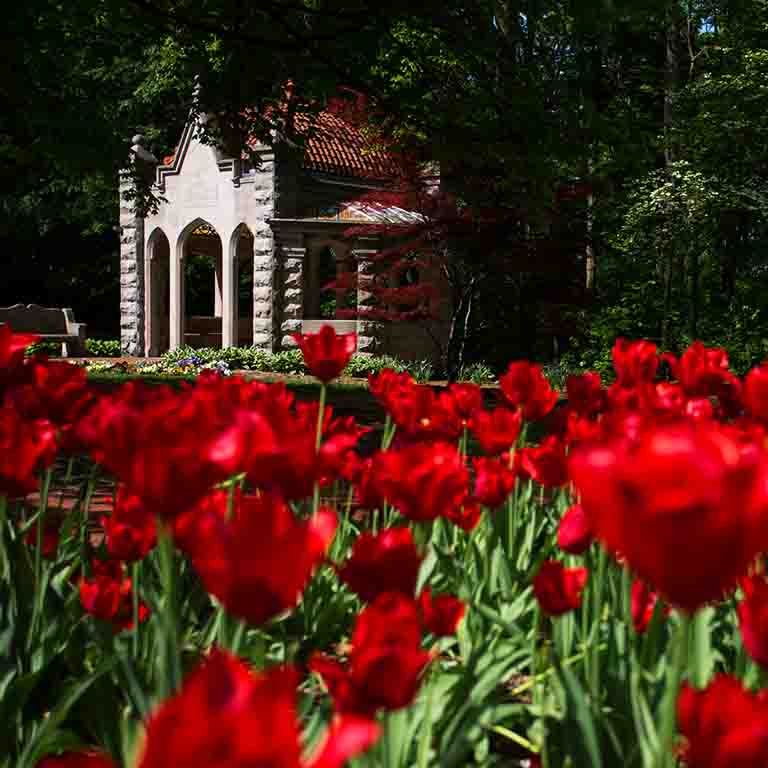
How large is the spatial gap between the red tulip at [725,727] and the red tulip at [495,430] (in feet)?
4.47

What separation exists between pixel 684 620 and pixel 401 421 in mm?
1564

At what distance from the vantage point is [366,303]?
55.9ft

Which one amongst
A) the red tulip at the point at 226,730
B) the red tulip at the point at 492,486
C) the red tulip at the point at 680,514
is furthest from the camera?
the red tulip at the point at 492,486

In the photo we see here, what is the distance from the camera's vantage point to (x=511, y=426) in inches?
92.4

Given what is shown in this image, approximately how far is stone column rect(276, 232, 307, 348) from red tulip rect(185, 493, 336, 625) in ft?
54.4

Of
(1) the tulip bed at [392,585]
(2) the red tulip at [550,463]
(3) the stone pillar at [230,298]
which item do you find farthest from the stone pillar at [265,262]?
(2) the red tulip at [550,463]

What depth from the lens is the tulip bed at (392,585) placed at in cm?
82

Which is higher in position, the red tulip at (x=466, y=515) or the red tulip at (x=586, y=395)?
the red tulip at (x=586, y=395)

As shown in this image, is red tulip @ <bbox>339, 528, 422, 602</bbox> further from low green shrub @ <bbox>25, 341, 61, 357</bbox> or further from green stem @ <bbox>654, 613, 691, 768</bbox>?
low green shrub @ <bbox>25, 341, 61, 357</bbox>

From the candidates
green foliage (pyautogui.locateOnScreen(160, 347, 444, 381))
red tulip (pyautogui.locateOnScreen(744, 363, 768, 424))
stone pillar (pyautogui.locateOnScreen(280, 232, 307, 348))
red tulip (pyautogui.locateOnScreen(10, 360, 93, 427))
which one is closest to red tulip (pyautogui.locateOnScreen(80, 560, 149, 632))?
red tulip (pyautogui.locateOnScreen(10, 360, 93, 427))

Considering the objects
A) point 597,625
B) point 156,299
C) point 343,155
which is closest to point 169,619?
point 597,625

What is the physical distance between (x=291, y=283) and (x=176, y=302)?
132 inches

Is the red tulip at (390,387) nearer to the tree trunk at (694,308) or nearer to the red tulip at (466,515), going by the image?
the red tulip at (466,515)

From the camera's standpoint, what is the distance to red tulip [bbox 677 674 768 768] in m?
0.88
